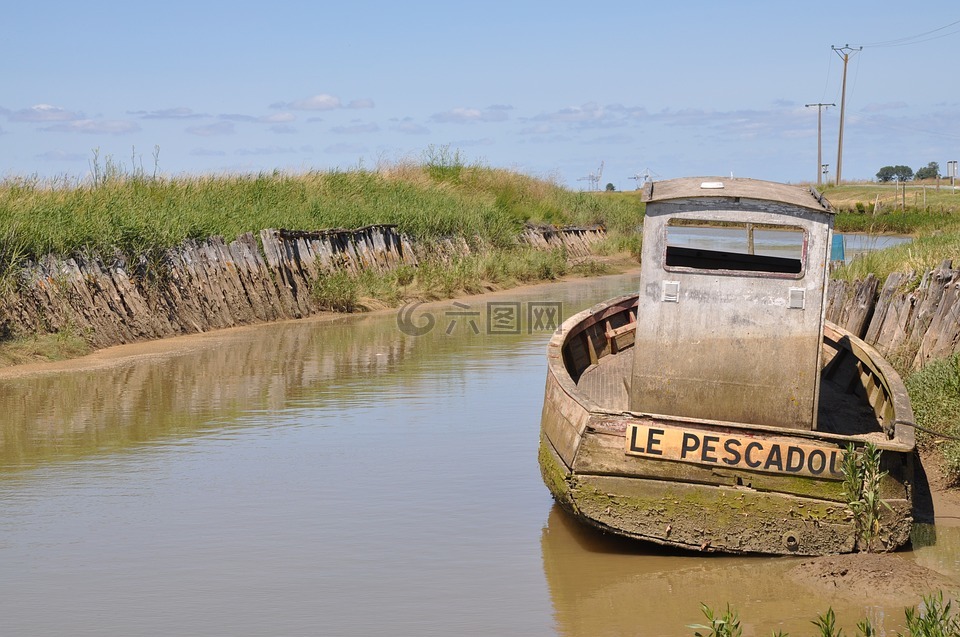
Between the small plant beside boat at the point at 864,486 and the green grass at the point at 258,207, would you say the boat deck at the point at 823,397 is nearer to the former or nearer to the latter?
the small plant beside boat at the point at 864,486

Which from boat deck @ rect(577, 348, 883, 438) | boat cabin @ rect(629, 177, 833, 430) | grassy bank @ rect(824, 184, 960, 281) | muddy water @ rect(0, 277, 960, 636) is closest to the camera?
muddy water @ rect(0, 277, 960, 636)

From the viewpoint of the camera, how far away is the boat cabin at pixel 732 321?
24.6ft

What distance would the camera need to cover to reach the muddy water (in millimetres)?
6562

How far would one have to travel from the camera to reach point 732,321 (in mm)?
7570

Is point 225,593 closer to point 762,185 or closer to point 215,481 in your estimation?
point 215,481

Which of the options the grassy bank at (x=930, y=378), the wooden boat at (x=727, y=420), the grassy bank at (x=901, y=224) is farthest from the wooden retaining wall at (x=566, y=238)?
the wooden boat at (x=727, y=420)

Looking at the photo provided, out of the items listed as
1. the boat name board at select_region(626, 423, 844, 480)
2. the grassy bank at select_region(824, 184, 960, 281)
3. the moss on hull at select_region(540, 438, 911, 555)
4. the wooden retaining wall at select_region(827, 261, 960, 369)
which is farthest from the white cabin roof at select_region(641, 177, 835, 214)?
the grassy bank at select_region(824, 184, 960, 281)

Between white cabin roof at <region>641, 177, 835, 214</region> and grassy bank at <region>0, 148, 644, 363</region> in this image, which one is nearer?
white cabin roof at <region>641, 177, 835, 214</region>

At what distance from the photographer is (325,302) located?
2195 cm

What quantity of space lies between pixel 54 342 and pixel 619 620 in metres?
Result: 11.2

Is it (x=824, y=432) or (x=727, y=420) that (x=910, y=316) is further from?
(x=727, y=420)

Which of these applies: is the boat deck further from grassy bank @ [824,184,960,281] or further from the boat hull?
grassy bank @ [824,184,960,281]

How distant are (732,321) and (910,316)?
460 cm

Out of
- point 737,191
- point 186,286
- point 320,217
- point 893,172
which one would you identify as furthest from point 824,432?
point 893,172
